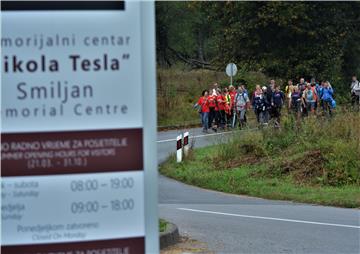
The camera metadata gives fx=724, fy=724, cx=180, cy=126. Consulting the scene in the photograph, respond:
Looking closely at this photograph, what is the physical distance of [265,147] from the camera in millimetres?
20016

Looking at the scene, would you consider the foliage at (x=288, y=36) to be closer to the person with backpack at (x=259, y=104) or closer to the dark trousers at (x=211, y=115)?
the dark trousers at (x=211, y=115)

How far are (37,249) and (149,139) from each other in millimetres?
744

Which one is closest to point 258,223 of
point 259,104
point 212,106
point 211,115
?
point 259,104

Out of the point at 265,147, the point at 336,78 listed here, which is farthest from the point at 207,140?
the point at 336,78

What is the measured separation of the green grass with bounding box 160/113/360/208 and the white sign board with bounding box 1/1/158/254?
11.2m

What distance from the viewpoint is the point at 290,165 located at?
18.1 meters

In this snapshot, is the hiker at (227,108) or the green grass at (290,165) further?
the hiker at (227,108)

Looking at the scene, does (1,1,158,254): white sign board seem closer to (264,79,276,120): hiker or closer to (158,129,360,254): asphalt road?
(158,129,360,254): asphalt road

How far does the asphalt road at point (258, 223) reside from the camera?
948cm

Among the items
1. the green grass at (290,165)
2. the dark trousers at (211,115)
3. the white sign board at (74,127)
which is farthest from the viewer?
the dark trousers at (211,115)

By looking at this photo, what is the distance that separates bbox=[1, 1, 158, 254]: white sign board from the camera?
11.2 feet

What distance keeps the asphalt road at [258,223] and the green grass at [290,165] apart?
0.80m

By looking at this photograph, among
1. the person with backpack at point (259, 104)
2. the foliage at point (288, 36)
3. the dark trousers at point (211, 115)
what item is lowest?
the dark trousers at point (211, 115)

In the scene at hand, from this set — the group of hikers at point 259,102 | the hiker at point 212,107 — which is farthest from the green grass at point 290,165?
the hiker at point 212,107
